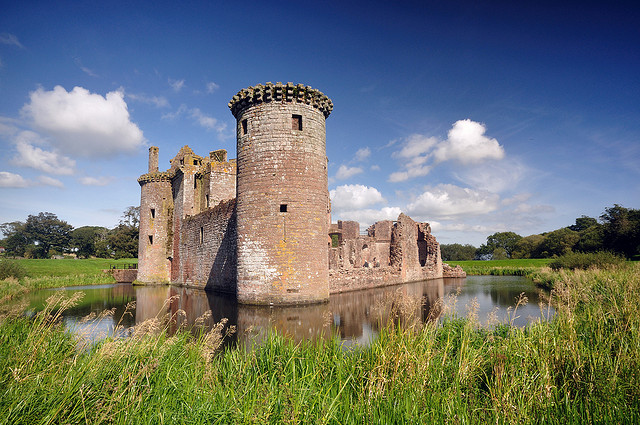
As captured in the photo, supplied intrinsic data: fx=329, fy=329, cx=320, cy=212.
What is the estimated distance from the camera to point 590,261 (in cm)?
2011

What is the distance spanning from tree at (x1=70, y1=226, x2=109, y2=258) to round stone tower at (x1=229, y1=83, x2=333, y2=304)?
7022 cm

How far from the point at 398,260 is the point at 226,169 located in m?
14.4

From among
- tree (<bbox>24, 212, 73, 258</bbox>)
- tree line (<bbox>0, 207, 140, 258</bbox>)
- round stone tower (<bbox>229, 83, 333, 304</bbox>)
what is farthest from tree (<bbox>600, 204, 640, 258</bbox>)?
tree (<bbox>24, 212, 73, 258</bbox>)

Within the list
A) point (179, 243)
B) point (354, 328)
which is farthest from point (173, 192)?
point (354, 328)

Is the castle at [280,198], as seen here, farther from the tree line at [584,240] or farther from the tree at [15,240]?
the tree at [15,240]

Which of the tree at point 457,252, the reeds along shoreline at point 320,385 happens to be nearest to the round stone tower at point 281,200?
the reeds along shoreline at point 320,385

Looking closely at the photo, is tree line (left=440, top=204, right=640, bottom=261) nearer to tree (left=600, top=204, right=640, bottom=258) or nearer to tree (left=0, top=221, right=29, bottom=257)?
tree (left=600, top=204, right=640, bottom=258)

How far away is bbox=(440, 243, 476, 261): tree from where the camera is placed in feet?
316

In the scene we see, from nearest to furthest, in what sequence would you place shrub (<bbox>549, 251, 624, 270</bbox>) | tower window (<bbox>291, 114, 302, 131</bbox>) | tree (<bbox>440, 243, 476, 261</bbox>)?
tower window (<bbox>291, 114, 302, 131</bbox>), shrub (<bbox>549, 251, 624, 270</bbox>), tree (<bbox>440, 243, 476, 261</bbox>)

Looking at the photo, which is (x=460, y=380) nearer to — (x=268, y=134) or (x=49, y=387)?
(x=49, y=387)

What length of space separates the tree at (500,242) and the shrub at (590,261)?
68752 mm

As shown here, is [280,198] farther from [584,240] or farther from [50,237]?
[50,237]

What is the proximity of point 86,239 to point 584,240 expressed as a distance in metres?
102

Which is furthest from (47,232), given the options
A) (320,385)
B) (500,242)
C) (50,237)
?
(500,242)
